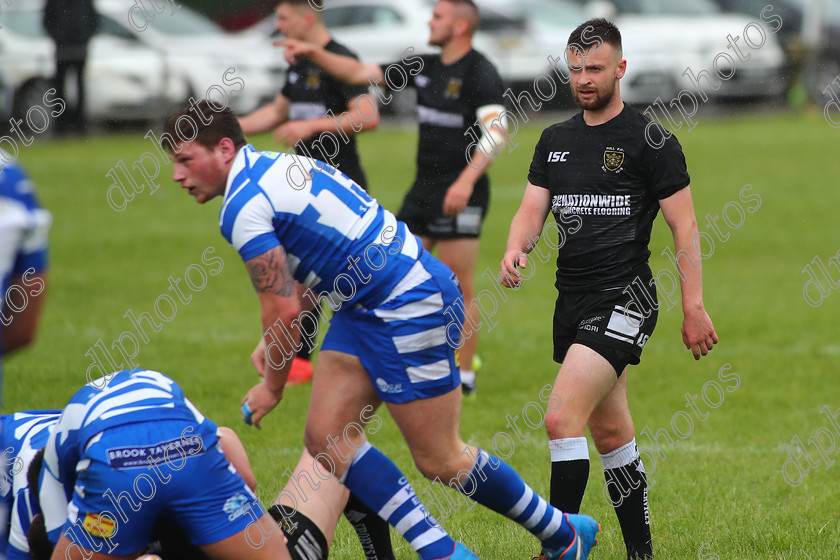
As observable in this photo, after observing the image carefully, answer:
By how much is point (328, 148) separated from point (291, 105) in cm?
45

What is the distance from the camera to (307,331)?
25.1ft

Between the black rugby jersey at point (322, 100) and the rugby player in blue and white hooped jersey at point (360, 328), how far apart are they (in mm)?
3283

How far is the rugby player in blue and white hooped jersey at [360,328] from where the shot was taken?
3.96 metres

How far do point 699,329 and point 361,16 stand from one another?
774 inches

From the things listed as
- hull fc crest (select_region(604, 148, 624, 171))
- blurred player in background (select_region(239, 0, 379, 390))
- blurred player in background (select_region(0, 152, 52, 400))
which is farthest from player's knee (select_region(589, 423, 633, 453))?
blurred player in background (select_region(239, 0, 379, 390))

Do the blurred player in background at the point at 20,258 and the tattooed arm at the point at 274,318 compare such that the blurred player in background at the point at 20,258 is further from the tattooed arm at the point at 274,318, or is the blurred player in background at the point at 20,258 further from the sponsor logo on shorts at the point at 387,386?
the sponsor logo on shorts at the point at 387,386

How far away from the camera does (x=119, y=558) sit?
3.54 meters

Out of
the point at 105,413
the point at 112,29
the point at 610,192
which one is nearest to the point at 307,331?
the point at 610,192

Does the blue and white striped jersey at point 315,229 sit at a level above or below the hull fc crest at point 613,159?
below

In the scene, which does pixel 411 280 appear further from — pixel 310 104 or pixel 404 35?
pixel 404 35

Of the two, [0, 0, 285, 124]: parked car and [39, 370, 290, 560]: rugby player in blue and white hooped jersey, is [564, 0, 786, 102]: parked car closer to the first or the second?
[0, 0, 285, 124]: parked car

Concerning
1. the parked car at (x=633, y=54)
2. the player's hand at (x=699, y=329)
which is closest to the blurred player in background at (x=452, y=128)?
the player's hand at (x=699, y=329)

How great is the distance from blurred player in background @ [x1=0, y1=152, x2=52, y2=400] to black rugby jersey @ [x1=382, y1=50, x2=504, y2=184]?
15.1 feet

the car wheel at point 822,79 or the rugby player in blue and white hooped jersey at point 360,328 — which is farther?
the car wheel at point 822,79
